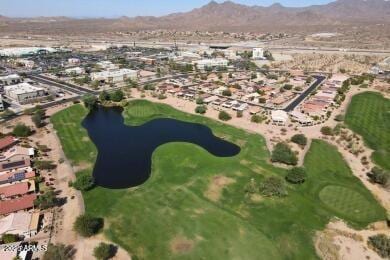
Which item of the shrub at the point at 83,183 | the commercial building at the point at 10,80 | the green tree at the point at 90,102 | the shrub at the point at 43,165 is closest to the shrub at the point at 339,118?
the shrub at the point at 83,183

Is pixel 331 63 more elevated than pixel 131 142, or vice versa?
pixel 331 63

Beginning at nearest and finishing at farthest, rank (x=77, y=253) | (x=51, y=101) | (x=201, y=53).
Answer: (x=77, y=253) → (x=51, y=101) → (x=201, y=53)

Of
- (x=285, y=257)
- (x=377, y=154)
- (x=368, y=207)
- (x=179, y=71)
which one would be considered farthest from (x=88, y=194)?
(x=179, y=71)

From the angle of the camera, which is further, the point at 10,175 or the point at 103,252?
the point at 10,175

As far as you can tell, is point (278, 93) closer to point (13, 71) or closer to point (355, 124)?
point (355, 124)

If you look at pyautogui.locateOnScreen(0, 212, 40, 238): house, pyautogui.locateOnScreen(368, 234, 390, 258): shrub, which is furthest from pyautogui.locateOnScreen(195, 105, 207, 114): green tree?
pyautogui.locateOnScreen(368, 234, 390, 258): shrub

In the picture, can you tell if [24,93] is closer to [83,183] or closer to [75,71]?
[75,71]

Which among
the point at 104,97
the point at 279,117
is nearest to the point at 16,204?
the point at 104,97
